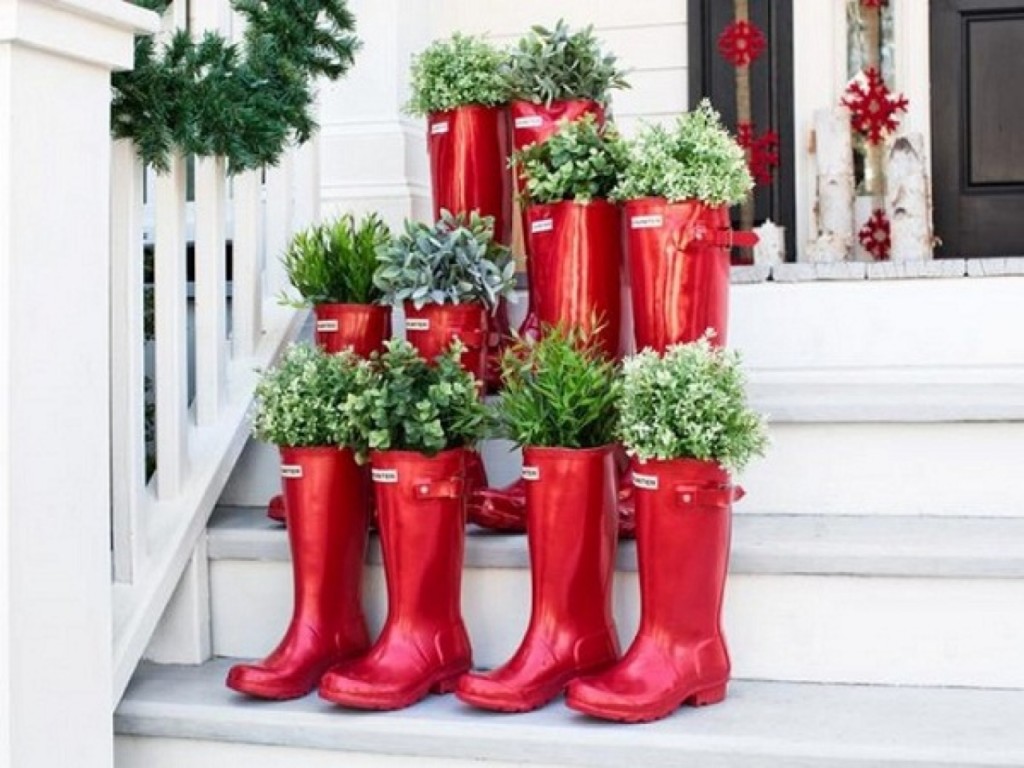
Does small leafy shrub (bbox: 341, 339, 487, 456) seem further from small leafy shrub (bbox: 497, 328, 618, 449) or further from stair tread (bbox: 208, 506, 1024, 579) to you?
stair tread (bbox: 208, 506, 1024, 579)

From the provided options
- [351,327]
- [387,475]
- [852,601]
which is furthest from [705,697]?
[351,327]

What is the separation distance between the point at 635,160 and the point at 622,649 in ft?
2.07

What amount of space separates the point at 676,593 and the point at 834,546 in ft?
0.78

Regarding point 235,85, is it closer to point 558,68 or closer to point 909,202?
point 558,68

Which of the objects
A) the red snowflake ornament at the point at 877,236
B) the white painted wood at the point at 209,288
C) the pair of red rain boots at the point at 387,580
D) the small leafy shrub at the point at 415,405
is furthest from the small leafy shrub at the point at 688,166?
the red snowflake ornament at the point at 877,236

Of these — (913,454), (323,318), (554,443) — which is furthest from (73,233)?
(913,454)

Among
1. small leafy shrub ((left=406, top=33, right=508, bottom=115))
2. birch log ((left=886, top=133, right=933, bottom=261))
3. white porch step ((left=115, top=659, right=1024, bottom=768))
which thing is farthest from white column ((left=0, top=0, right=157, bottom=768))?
birch log ((left=886, top=133, right=933, bottom=261))

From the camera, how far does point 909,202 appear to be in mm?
3047

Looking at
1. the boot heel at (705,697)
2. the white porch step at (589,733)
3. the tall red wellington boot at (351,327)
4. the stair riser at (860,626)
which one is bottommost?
the white porch step at (589,733)

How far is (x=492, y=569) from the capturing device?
A: 5.98 feet

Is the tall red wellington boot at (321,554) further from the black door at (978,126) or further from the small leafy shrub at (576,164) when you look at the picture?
the black door at (978,126)

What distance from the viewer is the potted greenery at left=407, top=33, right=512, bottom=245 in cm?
205

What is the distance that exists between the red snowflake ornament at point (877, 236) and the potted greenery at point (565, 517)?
67.2 inches

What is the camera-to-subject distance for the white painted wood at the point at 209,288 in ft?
6.51
